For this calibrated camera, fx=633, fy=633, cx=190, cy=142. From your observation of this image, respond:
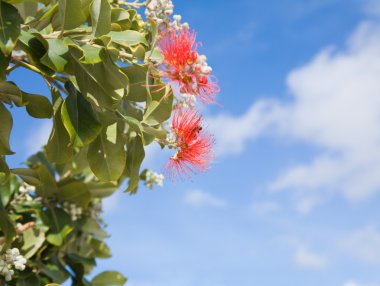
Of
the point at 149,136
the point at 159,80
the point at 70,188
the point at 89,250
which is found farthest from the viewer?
the point at 89,250

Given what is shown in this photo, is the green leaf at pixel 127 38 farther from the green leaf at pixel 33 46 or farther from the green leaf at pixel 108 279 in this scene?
the green leaf at pixel 108 279

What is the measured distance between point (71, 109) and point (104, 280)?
74.3 inches

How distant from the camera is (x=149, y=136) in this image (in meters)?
2.75

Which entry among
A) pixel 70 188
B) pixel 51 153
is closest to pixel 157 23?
pixel 51 153

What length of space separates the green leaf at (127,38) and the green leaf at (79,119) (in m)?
0.25

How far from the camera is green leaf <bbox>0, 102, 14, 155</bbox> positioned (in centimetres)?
263

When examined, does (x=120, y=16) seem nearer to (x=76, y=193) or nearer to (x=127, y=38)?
(x=127, y=38)

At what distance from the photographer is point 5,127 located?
2.64 meters

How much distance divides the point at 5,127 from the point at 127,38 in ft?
2.15

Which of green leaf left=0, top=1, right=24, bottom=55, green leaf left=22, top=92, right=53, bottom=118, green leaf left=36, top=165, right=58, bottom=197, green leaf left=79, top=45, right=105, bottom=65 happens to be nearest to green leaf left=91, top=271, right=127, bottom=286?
green leaf left=36, top=165, right=58, bottom=197

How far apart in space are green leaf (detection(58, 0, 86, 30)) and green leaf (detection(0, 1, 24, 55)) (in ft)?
0.69

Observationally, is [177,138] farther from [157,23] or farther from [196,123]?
[157,23]

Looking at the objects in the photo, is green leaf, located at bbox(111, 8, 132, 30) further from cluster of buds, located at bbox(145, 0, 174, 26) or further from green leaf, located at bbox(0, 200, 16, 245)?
green leaf, located at bbox(0, 200, 16, 245)

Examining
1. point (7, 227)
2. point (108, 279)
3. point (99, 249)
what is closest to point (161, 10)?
point (7, 227)
